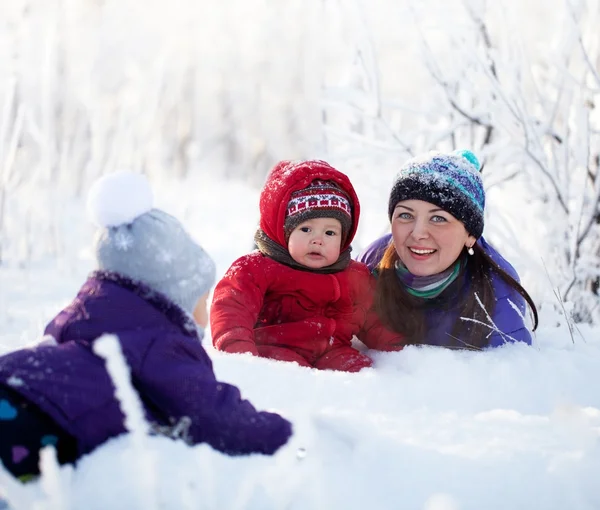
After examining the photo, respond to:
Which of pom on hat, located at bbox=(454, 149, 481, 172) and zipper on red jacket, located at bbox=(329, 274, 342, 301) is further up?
pom on hat, located at bbox=(454, 149, 481, 172)

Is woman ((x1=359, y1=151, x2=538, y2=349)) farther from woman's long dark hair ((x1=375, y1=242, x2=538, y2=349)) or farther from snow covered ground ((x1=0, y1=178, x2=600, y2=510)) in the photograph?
snow covered ground ((x1=0, y1=178, x2=600, y2=510))

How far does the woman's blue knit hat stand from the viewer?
245 centimetres

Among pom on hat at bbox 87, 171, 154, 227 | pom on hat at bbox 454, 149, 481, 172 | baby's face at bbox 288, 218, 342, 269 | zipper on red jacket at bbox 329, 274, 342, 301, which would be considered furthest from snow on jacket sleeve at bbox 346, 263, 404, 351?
pom on hat at bbox 87, 171, 154, 227

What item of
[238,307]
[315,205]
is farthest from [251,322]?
[315,205]

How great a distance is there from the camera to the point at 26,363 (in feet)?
4.46

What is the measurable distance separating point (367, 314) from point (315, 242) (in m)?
0.44

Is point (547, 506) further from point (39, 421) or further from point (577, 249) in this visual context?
point (577, 249)

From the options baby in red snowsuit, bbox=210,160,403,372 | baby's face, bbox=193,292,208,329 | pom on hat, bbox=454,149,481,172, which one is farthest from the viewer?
pom on hat, bbox=454,149,481,172

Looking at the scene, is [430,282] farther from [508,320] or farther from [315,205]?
[315,205]

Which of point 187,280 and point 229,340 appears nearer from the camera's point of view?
point 187,280

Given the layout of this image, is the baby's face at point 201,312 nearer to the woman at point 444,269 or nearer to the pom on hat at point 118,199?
the pom on hat at point 118,199

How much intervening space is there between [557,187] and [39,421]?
2792mm

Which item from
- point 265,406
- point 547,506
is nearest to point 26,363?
point 265,406

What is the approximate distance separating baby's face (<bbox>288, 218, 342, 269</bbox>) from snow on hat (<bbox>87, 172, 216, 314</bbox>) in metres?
0.92
